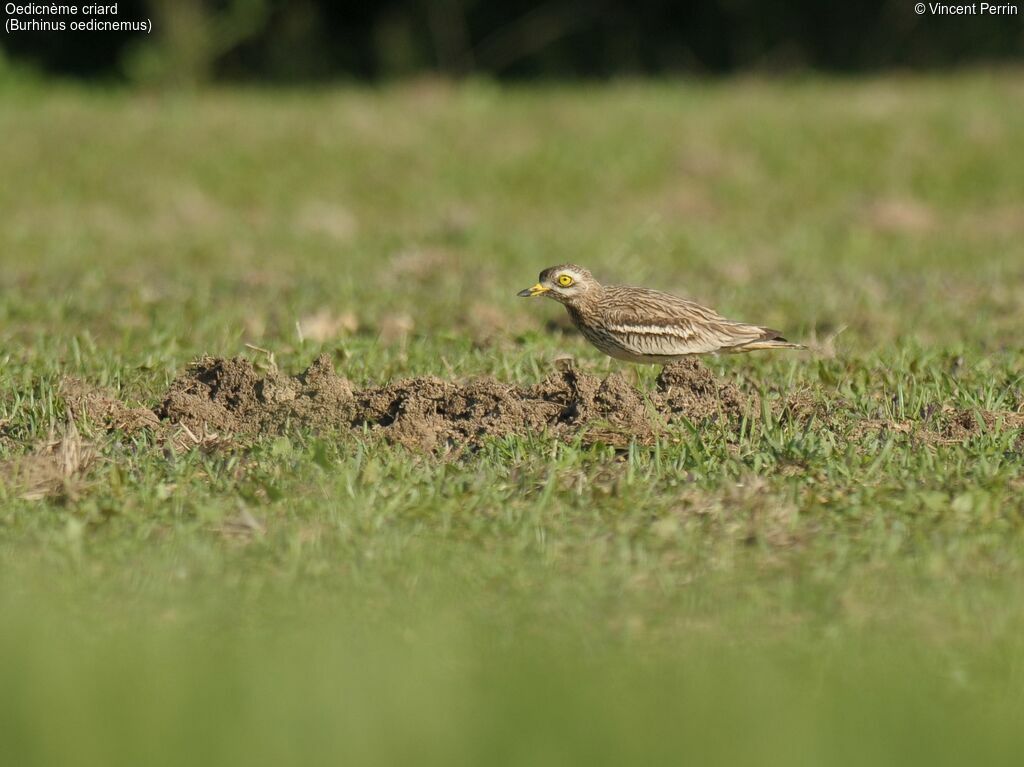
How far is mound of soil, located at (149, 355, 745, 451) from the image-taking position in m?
6.85

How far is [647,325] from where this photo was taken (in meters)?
7.85

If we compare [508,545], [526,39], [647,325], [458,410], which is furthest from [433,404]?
[526,39]

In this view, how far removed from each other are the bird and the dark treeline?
54.1 ft

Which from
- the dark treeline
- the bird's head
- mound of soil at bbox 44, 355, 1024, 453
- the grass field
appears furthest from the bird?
the dark treeline

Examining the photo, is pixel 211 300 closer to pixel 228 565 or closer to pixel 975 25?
pixel 228 565

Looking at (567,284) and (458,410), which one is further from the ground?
(567,284)

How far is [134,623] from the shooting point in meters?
4.98

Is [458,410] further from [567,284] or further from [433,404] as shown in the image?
[567,284]

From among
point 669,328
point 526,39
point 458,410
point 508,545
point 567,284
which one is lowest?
point 508,545

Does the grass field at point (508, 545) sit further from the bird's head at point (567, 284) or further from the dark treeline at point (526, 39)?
the dark treeline at point (526, 39)

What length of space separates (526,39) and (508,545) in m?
21.1

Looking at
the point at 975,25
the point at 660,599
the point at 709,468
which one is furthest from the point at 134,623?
the point at 975,25

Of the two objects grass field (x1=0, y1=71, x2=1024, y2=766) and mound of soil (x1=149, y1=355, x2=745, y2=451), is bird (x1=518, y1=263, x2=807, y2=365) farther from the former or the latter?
mound of soil (x1=149, y1=355, x2=745, y2=451)

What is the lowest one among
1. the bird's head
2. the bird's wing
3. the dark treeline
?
→ the bird's wing
